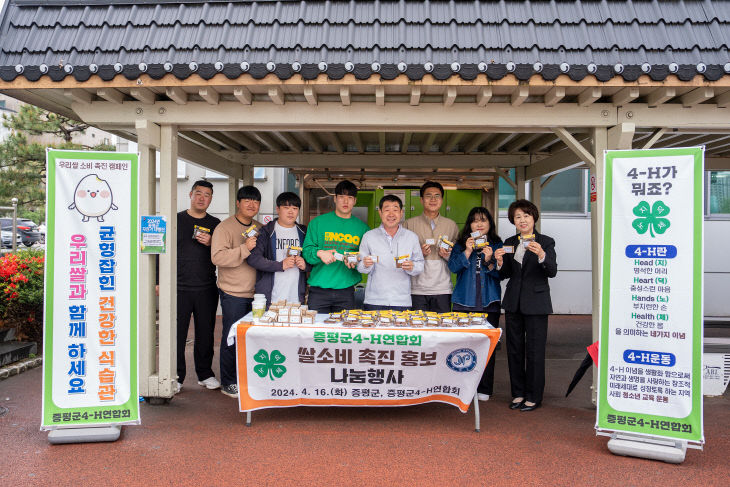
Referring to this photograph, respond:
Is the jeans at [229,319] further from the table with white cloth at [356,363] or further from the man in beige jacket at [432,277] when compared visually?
the man in beige jacket at [432,277]

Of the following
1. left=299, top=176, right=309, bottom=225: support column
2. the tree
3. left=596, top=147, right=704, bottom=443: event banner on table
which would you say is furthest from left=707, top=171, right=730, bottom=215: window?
the tree

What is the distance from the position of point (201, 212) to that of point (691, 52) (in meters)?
4.43

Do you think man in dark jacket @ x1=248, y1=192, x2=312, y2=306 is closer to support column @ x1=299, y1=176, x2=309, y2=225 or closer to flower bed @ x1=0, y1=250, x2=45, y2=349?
flower bed @ x1=0, y1=250, x2=45, y2=349

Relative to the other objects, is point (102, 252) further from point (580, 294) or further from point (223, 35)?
point (580, 294)

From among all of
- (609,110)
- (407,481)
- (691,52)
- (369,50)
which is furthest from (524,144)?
(407,481)

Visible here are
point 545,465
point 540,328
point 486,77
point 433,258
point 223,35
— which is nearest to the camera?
point 545,465

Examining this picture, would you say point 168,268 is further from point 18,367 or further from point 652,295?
point 652,295

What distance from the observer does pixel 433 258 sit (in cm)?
477

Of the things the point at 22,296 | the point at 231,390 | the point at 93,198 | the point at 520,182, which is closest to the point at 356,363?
the point at 231,390

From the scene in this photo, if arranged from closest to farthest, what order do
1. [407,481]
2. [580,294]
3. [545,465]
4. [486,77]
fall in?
[407,481] < [545,465] < [486,77] < [580,294]

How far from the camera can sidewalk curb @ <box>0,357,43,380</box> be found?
5449 mm

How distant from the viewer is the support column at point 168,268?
14.8 feet

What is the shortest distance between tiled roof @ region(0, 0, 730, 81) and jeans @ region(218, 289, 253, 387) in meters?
2.04

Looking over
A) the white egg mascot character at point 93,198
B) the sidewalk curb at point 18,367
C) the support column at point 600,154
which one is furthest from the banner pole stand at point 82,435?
the support column at point 600,154
